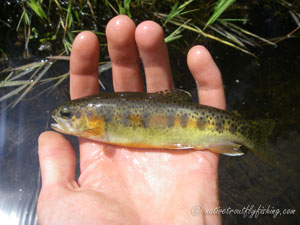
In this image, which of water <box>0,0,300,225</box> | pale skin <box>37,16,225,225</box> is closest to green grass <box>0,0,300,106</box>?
water <box>0,0,300,225</box>

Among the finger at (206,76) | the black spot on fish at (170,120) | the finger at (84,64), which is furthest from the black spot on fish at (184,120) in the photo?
the finger at (84,64)

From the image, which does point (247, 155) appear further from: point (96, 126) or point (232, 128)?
point (96, 126)

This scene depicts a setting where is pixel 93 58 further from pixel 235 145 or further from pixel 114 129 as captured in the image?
pixel 235 145

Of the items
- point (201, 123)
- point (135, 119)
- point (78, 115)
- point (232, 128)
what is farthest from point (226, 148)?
point (78, 115)

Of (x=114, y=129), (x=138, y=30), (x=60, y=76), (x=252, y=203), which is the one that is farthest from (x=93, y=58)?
(x=252, y=203)

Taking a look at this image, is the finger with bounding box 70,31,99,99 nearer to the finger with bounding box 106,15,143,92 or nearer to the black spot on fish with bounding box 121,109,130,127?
the finger with bounding box 106,15,143,92
